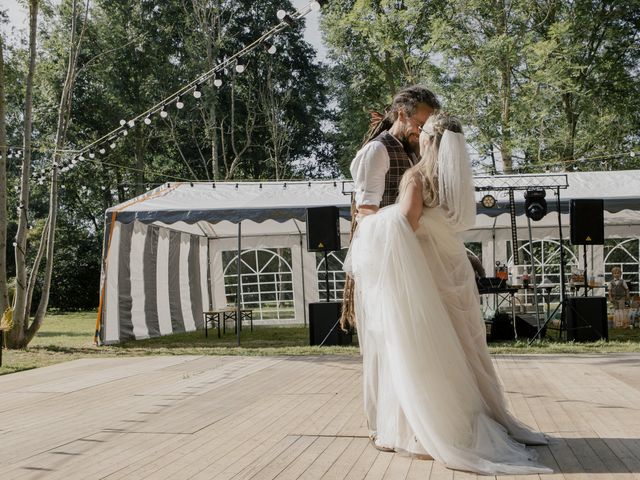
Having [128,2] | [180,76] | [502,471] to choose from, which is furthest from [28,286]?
[128,2]

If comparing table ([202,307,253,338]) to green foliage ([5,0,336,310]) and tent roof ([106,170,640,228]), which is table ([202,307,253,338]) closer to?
tent roof ([106,170,640,228])

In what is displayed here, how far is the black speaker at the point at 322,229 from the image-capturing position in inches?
340

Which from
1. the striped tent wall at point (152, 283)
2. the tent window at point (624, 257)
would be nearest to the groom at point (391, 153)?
the striped tent wall at point (152, 283)

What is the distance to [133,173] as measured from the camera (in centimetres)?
2391

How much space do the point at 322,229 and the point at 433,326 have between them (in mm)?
5752

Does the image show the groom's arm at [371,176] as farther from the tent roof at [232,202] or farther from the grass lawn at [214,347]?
the tent roof at [232,202]

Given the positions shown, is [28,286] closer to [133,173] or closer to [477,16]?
[477,16]

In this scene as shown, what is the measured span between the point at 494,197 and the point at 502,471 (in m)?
7.63

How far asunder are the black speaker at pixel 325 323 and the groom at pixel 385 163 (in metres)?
5.32

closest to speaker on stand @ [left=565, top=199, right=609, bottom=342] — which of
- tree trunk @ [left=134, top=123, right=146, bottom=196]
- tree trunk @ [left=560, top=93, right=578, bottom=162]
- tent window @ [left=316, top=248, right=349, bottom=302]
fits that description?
tent window @ [left=316, top=248, right=349, bottom=302]

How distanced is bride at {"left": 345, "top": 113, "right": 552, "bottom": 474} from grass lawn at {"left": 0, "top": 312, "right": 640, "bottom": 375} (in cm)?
467

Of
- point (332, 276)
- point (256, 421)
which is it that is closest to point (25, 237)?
point (332, 276)

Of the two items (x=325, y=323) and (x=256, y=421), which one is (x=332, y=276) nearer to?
(x=325, y=323)

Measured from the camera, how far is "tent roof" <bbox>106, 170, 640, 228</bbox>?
9234 mm
